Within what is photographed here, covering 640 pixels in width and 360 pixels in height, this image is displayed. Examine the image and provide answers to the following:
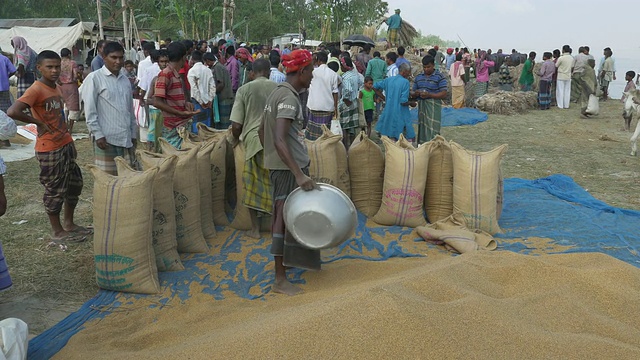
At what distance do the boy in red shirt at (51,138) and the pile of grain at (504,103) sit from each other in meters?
10.8

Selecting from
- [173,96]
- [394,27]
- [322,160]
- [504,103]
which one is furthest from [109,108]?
[394,27]

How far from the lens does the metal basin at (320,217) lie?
114 inches

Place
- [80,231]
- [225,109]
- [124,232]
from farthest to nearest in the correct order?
[225,109] < [80,231] < [124,232]

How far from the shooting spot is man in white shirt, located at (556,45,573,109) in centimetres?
1333

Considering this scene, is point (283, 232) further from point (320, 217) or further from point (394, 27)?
point (394, 27)

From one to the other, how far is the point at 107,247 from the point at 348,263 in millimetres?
1581

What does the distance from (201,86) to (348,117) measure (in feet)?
6.81

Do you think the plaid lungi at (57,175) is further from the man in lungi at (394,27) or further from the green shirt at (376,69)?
the man in lungi at (394,27)

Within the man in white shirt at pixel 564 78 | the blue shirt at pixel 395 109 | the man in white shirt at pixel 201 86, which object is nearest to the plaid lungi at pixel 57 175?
the man in white shirt at pixel 201 86

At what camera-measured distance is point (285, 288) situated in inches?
128

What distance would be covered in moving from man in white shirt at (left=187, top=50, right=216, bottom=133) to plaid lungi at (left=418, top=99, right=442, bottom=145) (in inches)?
105

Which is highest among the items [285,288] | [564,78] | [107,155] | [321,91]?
[564,78]

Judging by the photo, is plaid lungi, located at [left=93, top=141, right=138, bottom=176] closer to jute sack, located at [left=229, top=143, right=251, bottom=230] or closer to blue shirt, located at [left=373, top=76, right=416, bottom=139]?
jute sack, located at [left=229, top=143, right=251, bottom=230]

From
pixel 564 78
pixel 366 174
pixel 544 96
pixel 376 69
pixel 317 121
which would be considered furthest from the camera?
pixel 544 96
